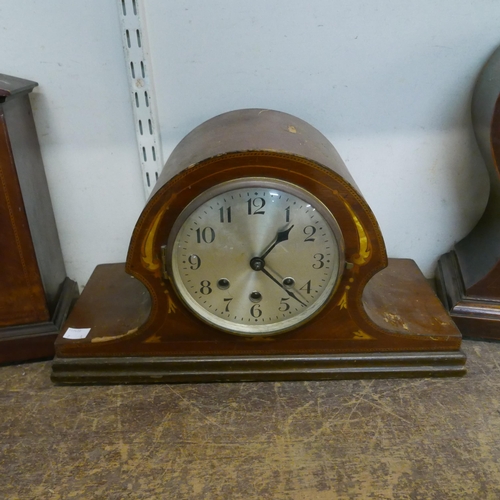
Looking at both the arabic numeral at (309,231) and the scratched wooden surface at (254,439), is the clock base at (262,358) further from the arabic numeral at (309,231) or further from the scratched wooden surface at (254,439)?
the arabic numeral at (309,231)

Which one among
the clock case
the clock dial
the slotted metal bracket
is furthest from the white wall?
the clock dial

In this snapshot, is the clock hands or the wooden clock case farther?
the wooden clock case

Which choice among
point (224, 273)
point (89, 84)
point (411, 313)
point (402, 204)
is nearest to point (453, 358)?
point (411, 313)

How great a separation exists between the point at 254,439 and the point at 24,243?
0.72 m

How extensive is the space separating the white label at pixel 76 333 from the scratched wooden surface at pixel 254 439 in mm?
129

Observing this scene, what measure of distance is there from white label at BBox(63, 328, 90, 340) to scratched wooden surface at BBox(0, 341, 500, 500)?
0.13 metres

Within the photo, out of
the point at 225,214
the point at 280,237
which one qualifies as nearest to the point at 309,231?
the point at 280,237

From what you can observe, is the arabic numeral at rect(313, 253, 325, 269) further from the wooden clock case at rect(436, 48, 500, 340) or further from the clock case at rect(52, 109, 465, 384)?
the wooden clock case at rect(436, 48, 500, 340)

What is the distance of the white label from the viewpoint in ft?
3.78

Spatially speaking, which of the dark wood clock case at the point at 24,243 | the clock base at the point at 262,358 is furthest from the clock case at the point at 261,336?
the dark wood clock case at the point at 24,243

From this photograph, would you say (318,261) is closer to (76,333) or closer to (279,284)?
(279,284)

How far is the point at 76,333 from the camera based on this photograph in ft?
3.83

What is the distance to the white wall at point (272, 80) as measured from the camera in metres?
1.19

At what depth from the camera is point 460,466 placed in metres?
0.95
